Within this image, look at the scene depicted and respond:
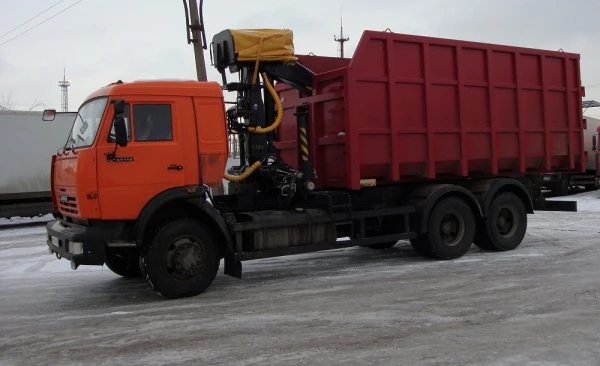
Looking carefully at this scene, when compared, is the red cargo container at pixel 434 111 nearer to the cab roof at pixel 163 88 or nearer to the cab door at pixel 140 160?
the cab roof at pixel 163 88

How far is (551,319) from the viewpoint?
5871 millimetres

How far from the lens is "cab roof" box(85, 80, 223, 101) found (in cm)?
702

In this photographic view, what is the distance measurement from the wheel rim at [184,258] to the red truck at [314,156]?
0.02m

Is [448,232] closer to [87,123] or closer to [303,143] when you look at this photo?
[303,143]

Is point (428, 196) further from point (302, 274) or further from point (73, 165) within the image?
point (73, 165)

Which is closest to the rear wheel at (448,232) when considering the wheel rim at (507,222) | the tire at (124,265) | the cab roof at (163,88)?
the wheel rim at (507,222)

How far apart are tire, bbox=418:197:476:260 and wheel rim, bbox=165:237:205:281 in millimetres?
3991

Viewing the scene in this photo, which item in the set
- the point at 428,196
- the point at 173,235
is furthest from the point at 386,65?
the point at 173,235

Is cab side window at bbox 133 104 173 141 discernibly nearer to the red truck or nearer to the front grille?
the red truck

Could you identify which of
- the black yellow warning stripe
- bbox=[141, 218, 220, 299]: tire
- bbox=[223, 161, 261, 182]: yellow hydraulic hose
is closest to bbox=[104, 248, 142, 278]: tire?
Result: bbox=[141, 218, 220, 299]: tire

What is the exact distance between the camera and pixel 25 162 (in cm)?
1695

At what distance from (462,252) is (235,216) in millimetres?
4087

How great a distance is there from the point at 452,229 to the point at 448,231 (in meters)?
0.10

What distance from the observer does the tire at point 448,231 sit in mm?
9367
